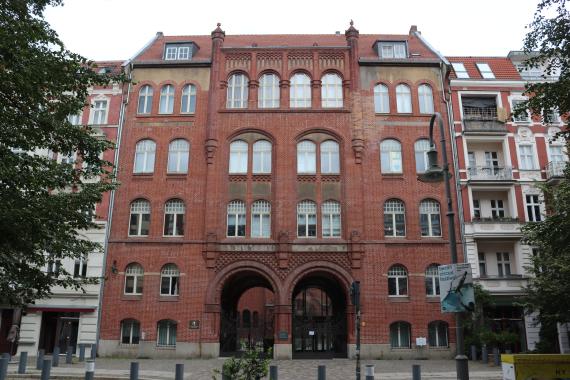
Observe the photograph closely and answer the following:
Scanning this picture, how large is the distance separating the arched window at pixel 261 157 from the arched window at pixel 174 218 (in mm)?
4876

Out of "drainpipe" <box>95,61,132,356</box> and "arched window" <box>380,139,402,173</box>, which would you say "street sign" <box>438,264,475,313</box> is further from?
"drainpipe" <box>95,61,132,356</box>

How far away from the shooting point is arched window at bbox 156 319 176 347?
26766 mm

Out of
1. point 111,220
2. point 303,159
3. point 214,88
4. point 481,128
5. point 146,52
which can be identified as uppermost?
point 146,52

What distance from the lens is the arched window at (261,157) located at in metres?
29.2

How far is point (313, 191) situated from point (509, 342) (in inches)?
498

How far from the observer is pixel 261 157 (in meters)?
29.4

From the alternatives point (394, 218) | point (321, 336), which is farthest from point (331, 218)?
point (321, 336)

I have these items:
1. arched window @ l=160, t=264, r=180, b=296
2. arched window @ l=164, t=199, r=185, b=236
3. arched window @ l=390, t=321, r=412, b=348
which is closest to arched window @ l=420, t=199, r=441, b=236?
arched window @ l=390, t=321, r=412, b=348

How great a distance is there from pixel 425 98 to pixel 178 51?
16075mm

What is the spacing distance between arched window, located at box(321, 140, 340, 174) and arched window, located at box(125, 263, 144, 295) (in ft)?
39.3

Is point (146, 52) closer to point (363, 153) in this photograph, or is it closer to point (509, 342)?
point (363, 153)

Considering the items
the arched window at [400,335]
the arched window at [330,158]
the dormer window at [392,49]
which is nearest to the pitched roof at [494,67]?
the dormer window at [392,49]

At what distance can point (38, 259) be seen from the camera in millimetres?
13844

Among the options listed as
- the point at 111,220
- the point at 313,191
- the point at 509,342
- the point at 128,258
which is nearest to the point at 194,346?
the point at 128,258
